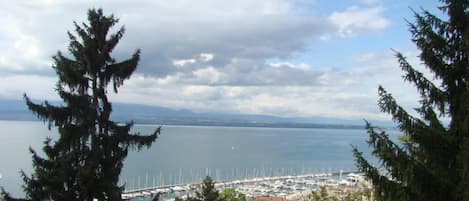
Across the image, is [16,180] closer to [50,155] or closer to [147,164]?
[147,164]

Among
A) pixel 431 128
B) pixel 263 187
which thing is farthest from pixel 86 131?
pixel 263 187

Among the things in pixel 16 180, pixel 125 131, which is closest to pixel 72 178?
pixel 125 131

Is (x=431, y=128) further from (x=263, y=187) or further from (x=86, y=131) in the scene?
(x=263, y=187)

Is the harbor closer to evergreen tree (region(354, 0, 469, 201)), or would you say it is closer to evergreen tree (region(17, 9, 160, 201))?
evergreen tree (region(17, 9, 160, 201))

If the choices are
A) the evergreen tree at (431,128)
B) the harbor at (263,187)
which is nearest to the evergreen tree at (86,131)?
the evergreen tree at (431,128)

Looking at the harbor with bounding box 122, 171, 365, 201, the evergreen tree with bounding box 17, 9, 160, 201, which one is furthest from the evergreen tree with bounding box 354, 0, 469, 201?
the harbor with bounding box 122, 171, 365, 201

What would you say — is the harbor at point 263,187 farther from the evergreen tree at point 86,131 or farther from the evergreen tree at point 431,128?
the evergreen tree at point 431,128
